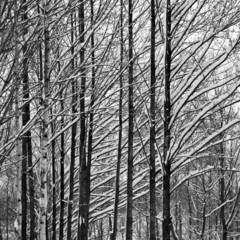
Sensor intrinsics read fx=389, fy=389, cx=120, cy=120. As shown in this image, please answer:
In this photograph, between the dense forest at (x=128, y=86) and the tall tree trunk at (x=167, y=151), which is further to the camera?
the tall tree trunk at (x=167, y=151)

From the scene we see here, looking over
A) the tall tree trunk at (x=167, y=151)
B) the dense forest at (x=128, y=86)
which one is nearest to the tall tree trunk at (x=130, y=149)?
the dense forest at (x=128, y=86)

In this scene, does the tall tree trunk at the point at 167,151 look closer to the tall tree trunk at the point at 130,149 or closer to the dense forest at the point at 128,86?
the dense forest at the point at 128,86

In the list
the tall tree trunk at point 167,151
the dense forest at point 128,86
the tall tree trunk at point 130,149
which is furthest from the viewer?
the tall tree trunk at point 130,149

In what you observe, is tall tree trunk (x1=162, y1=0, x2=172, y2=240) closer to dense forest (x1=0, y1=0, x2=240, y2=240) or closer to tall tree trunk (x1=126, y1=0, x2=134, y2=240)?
dense forest (x1=0, y1=0, x2=240, y2=240)

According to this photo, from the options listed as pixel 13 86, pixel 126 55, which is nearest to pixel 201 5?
pixel 126 55

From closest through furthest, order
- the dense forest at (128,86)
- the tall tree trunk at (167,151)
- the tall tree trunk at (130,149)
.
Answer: the dense forest at (128,86)
the tall tree trunk at (167,151)
the tall tree trunk at (130,149)

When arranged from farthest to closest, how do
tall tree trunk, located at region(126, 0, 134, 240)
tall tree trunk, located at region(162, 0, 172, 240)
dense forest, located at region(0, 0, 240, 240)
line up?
tall tree trunk, located at region(126, 0, 134, 240) → tall tree trunk, located at region(162, 0, 172, 240) → dense forest, located at region(0, 0, 240, 240)

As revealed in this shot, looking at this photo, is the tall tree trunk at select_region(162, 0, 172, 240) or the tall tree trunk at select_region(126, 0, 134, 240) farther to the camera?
the tall tree trunk at select_region(126, 0, 134, 240)

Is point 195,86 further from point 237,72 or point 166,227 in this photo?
point 166,227

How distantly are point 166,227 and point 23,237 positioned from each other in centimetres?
470

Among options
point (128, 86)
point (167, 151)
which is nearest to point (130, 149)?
point (128, 86)

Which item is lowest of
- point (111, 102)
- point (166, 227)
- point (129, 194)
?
point (166, 227)

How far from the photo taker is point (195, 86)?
6.57 m

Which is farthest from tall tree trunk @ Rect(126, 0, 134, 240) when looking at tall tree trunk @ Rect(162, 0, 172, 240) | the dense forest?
tall tree trunk @ Rect(162, 0, 172, 240)
